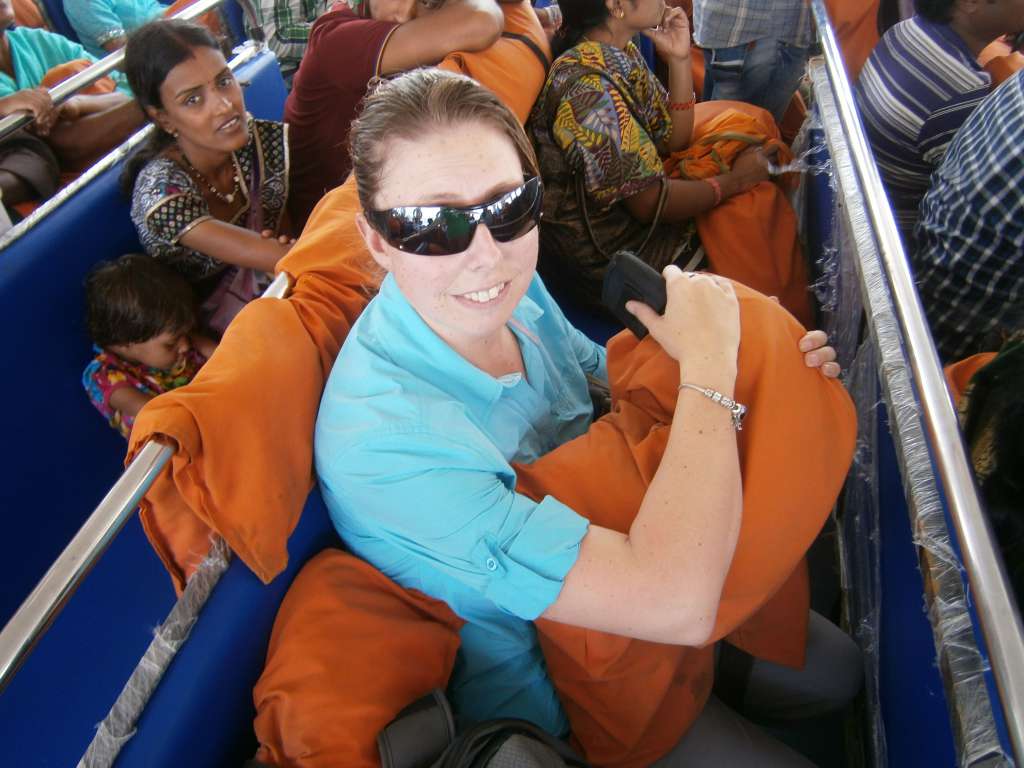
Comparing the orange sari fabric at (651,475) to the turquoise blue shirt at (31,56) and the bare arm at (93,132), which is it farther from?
the turquoise blue shirt at (31,56)

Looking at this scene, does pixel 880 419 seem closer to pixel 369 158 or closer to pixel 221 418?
pixel 369 158

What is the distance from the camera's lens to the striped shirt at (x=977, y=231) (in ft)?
5.12

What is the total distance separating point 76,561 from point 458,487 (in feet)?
A: 1.55

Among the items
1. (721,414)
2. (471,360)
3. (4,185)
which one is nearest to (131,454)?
(471,360)

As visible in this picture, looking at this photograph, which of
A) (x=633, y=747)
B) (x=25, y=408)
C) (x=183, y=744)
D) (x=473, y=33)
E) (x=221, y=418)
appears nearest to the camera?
(x=183, y=744)

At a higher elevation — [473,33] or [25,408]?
[473,33]

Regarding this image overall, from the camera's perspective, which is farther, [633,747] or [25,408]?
[25,408]

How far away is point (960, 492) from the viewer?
83 centimetres

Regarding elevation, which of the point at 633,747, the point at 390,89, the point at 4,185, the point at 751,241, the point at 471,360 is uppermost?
the point at 390,89

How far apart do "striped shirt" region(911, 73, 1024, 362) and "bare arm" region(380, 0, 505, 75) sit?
1.31m

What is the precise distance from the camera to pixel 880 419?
1273 millimetres

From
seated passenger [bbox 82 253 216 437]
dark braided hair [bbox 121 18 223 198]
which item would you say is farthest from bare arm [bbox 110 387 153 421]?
dark braided hair [bbox 121 18 223 198]

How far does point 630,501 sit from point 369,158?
649 mm

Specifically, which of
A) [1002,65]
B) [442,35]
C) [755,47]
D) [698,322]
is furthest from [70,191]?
[1002,65]
